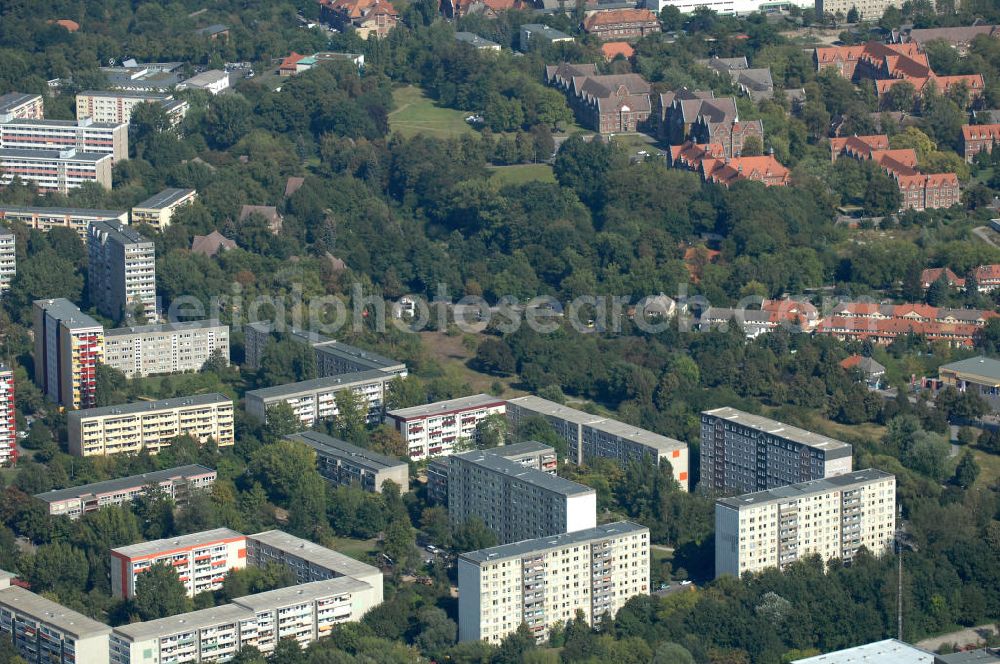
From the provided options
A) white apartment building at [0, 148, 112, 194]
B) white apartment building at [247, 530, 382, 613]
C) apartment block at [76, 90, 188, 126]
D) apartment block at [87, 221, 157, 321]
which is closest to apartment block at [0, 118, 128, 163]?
white apartment building at [0, 148, 112, 194]

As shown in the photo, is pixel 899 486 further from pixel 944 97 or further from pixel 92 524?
pixel 944 97

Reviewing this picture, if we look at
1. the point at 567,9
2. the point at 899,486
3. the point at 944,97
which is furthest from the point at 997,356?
the point at 567,9

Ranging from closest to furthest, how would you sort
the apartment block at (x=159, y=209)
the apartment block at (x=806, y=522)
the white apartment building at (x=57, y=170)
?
1. the apartment block at (x=806, y=522)
2. the apartment block at (x=159, y=209)
3. the white apartment building at (x=57, y=170)

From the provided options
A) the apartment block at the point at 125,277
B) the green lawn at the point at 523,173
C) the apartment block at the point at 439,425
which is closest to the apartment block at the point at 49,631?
the apartment block at the point at 439,425

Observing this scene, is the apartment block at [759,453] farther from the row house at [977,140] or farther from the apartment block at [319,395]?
the row house at [977,140]

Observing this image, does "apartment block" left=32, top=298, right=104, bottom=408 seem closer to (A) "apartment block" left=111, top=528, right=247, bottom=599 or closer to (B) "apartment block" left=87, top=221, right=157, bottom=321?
(B) "apartment block" left=87, top=221, right=157, bottom=321
